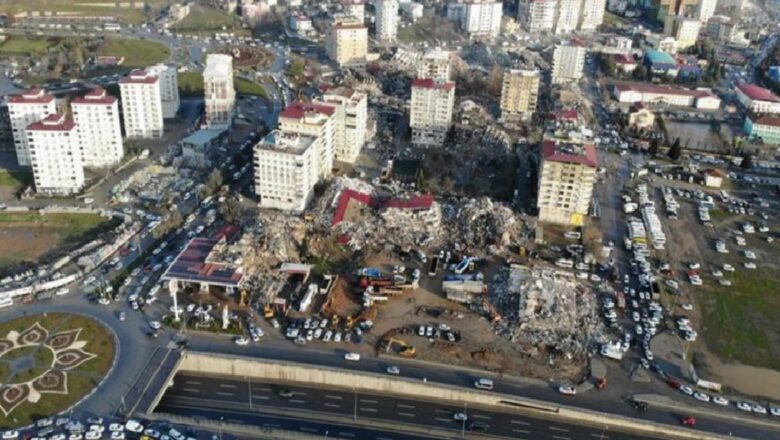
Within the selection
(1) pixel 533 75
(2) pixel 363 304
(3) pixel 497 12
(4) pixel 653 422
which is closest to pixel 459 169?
(1) pixel 533 75

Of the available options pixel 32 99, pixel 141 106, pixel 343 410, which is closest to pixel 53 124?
pixel 32 99

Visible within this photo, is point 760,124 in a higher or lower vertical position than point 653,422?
higher

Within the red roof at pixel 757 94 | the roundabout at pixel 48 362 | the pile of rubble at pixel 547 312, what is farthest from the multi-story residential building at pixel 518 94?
the roundabout at pixel 48 362

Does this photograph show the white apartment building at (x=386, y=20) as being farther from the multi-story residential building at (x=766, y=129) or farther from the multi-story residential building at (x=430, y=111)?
the multi-story residential building at (x=766, y=129)

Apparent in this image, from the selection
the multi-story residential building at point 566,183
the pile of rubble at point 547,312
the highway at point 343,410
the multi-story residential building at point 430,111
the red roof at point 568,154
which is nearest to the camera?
the highway at point 343,410

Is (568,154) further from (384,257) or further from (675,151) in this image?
(675,151)

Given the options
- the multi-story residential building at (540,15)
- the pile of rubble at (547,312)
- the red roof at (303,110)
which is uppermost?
the multi-story residential building at (540,15)

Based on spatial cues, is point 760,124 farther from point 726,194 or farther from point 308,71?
point 308,71
